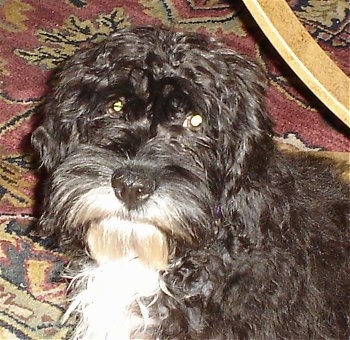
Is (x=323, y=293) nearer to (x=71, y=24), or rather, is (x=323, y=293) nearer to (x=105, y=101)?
(x=105, y=101)

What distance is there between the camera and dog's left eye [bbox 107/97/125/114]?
6.29ft

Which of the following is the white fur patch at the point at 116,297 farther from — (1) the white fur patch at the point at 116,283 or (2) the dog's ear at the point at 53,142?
(2) the dog's ear at the point at 53,142

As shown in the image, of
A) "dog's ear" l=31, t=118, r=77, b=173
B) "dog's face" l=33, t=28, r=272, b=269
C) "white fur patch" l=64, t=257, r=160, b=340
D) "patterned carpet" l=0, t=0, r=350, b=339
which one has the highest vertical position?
Result: "dog's face" l=33, t=28, r=272, b=269

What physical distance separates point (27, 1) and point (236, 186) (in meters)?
2.07

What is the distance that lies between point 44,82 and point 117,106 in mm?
1350

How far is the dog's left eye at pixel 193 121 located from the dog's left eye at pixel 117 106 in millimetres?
130

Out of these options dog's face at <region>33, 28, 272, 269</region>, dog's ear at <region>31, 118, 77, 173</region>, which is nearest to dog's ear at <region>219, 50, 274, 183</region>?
dog's face at <region>33, 28, 272, 269</region>

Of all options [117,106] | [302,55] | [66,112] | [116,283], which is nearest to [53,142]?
[66,112]

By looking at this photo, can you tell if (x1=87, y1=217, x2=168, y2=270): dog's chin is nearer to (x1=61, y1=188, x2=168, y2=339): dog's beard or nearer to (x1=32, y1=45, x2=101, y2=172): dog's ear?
(x1=61, y1=188, x2=168, y2=339): dog's beard

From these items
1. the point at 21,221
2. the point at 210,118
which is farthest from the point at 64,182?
the point at 21,221

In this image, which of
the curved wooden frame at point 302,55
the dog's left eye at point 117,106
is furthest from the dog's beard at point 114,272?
the curved wooden frame at point 302,55

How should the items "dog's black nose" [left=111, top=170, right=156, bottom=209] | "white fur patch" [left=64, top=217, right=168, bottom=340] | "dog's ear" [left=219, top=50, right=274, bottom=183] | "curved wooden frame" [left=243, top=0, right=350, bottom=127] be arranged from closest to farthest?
"dog's black nose" [left=111, top=170, right=156, bottom=209]
"white fur patch" [left=64, top=217, right=168, bottom=340]
"dog's ear" [left=219, top=50, right=274, bottom=183]
"curved wooden frame" [left=243, top=0, right=350, bottom=127]

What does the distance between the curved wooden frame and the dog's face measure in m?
0.26

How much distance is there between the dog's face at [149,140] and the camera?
179 centimetres
